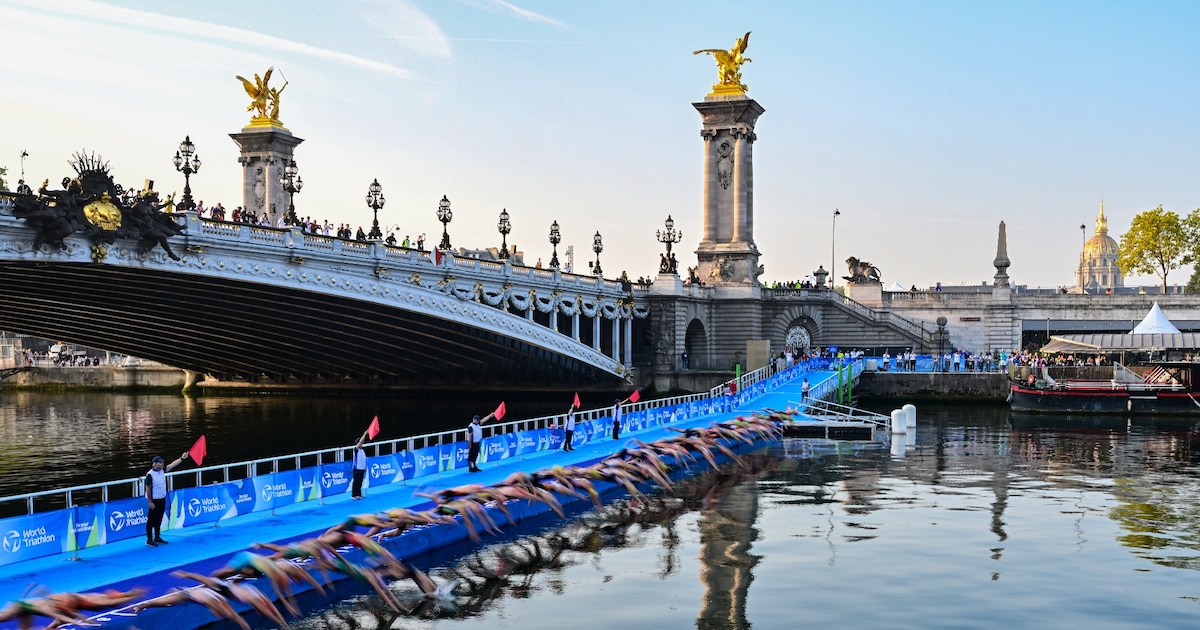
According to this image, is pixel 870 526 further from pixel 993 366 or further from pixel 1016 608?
pixel 993 366

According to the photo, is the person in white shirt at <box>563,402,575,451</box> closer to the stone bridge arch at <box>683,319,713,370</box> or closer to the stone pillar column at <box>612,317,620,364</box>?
the stone pillar column at <box>612,317,620,364</box>

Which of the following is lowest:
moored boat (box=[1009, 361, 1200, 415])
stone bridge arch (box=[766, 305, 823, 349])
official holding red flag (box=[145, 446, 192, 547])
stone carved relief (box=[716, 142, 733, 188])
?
moored boat (box=[1009, 361, 1200, 415])

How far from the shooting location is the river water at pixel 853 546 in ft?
82.0

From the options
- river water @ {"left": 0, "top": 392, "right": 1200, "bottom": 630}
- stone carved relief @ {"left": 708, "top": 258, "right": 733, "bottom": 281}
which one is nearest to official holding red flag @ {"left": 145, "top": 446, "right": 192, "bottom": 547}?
river water @ {"left": 0, "top": 392, "right": 1200, "bottom": 630}

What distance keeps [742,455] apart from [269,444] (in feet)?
73.6

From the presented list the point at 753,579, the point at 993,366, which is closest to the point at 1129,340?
the point at 993,366

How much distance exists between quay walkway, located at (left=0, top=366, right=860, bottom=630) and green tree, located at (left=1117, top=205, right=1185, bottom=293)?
99.4 metres

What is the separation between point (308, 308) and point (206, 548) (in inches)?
1558

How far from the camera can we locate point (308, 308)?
64.8 m

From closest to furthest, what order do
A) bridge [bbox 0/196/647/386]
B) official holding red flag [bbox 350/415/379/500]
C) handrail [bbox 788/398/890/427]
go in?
official holding red flag [bbox 350/415/379/500], bridge [bbox 0/196/647/386], handrail [bbox 788/398/890/427]

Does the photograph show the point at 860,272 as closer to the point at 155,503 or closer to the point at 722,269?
the point at 722,269

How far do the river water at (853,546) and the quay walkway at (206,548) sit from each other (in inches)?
46.7

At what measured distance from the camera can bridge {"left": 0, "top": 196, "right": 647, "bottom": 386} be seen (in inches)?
2069

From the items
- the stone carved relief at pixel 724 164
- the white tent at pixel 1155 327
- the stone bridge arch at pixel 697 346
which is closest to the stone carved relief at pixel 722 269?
the stone bridge arch at pixel 697 346
